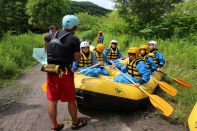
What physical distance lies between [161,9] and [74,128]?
10366 mm

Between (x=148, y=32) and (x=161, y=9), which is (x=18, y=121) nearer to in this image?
(x=148, y=32)

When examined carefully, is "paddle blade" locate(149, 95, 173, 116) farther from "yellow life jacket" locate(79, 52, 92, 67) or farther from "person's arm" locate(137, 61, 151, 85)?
"yellow life jacket" locate(79, 52, 92, 67)

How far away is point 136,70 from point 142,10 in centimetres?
868

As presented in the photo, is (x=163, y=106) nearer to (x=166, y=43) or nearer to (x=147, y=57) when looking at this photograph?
(x=147, y=57)

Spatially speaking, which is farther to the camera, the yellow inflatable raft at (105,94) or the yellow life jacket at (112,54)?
the yellow life jacket at (112,54)

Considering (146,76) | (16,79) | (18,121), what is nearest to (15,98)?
(18,121)

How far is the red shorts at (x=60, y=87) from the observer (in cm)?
468

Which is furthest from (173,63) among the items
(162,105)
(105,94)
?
(105,94)

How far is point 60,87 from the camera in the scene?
4.72 metres

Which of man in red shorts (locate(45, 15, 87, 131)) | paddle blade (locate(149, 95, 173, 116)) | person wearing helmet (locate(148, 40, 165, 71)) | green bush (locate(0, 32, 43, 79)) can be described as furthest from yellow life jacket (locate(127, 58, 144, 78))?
green bush (locate(0, 32, 43, 79))

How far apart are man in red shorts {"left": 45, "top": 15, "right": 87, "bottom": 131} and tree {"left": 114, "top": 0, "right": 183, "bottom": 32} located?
983 centimetres

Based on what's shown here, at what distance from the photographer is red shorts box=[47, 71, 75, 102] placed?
4.68m

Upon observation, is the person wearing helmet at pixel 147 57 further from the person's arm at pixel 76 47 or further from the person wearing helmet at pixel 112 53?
the person's arm at pixel 76 47

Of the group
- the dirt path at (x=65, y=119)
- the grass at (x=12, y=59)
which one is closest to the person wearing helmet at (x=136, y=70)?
the dirt path at (x=65, y=119)
